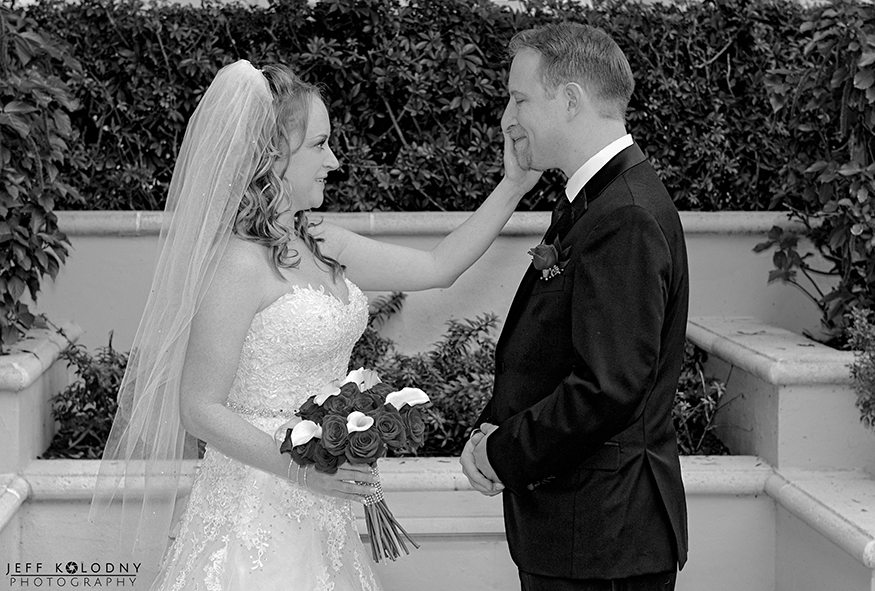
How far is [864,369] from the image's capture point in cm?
408

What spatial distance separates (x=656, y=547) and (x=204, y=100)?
6.08 feet

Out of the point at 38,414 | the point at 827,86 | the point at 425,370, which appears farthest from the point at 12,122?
the point at 827,86

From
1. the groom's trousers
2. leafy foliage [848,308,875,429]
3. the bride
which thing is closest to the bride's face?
the bride

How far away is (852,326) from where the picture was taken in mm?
4707

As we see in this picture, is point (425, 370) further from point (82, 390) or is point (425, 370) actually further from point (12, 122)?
point (12, 122)

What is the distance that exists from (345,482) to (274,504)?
15.4 inches

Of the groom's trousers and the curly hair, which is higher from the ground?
the curly hair

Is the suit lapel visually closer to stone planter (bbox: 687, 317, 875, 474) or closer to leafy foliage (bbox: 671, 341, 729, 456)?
stone planter (bbox: 687, 317, 875, 474)

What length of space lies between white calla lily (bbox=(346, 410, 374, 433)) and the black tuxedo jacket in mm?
336

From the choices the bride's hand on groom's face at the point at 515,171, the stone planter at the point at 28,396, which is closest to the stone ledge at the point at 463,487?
the stone planter at the point at 28,396

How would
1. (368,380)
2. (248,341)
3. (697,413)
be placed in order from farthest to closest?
(697,413), (248,341), (368,380)

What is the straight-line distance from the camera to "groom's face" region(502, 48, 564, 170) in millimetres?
2754

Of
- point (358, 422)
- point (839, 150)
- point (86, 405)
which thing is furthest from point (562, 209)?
point (86, 405)

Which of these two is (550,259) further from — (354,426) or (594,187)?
(354,426)
